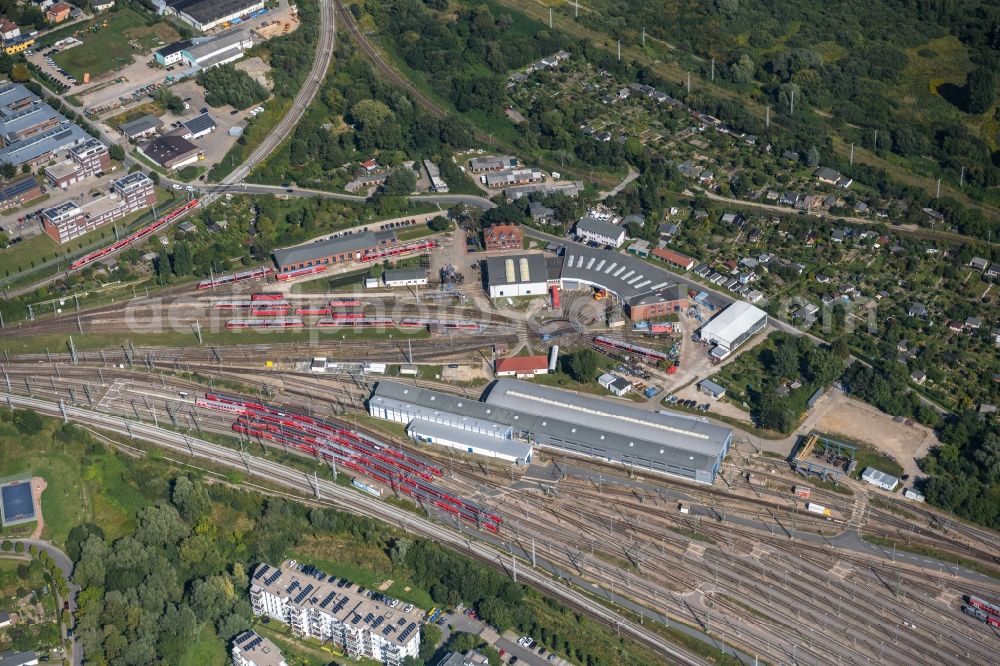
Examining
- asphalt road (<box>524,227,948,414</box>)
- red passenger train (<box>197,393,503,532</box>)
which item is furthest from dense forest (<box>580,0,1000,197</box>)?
red passenger train (<box>197,393,503,532</box>)

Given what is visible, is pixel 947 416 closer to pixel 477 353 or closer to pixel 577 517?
pixel 577 517

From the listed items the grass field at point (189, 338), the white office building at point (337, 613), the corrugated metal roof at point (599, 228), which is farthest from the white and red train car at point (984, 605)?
the grass field at point (189, 338)

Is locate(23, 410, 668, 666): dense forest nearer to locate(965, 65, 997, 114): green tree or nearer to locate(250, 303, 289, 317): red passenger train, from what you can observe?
locate(250, 303, 289, 317): red passenger train

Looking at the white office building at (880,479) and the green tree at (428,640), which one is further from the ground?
the white office building at (880,479)

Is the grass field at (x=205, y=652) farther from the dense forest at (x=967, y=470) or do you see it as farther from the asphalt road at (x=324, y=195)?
the asphalt road at (x=324, y=195)

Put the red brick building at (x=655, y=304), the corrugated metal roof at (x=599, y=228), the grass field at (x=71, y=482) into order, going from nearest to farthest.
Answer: the grass field at (x=71, y=482)
the red brick building at (x=655, y=304)
the corrugated metal roof at (x=599, y=228)

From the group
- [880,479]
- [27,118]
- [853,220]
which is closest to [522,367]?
[880,479]
